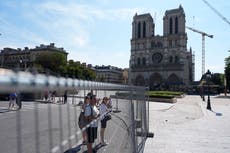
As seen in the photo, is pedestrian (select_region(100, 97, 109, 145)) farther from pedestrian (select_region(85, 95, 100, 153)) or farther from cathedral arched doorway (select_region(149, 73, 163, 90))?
cathedral arched doorway (select_region(149, 73, 163, 90))

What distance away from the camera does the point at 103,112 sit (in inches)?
Result: 200

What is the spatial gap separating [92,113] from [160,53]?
116m

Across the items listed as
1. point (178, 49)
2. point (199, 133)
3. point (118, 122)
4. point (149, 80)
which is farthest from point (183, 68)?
point (118, 122)

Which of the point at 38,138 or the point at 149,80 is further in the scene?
the point at 149,80

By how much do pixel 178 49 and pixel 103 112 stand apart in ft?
362

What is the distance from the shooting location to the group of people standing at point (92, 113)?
364 centimetres

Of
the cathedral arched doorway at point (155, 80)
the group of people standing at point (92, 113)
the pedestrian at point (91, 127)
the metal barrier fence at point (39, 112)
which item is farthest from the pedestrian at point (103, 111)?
the cathedral arched doorway at point (155, 80)

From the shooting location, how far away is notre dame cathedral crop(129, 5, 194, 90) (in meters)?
112

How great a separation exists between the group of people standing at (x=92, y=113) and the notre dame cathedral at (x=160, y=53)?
336ft

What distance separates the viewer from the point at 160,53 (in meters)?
118

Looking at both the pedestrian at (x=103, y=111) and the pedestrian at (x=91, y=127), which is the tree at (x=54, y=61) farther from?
the pedestrian at (x=91, y=127)

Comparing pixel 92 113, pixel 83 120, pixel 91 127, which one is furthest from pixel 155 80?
pixel 83 120

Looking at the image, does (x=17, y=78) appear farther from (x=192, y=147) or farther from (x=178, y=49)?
(x=178, y=49)

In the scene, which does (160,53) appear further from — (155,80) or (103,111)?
(103,111)
